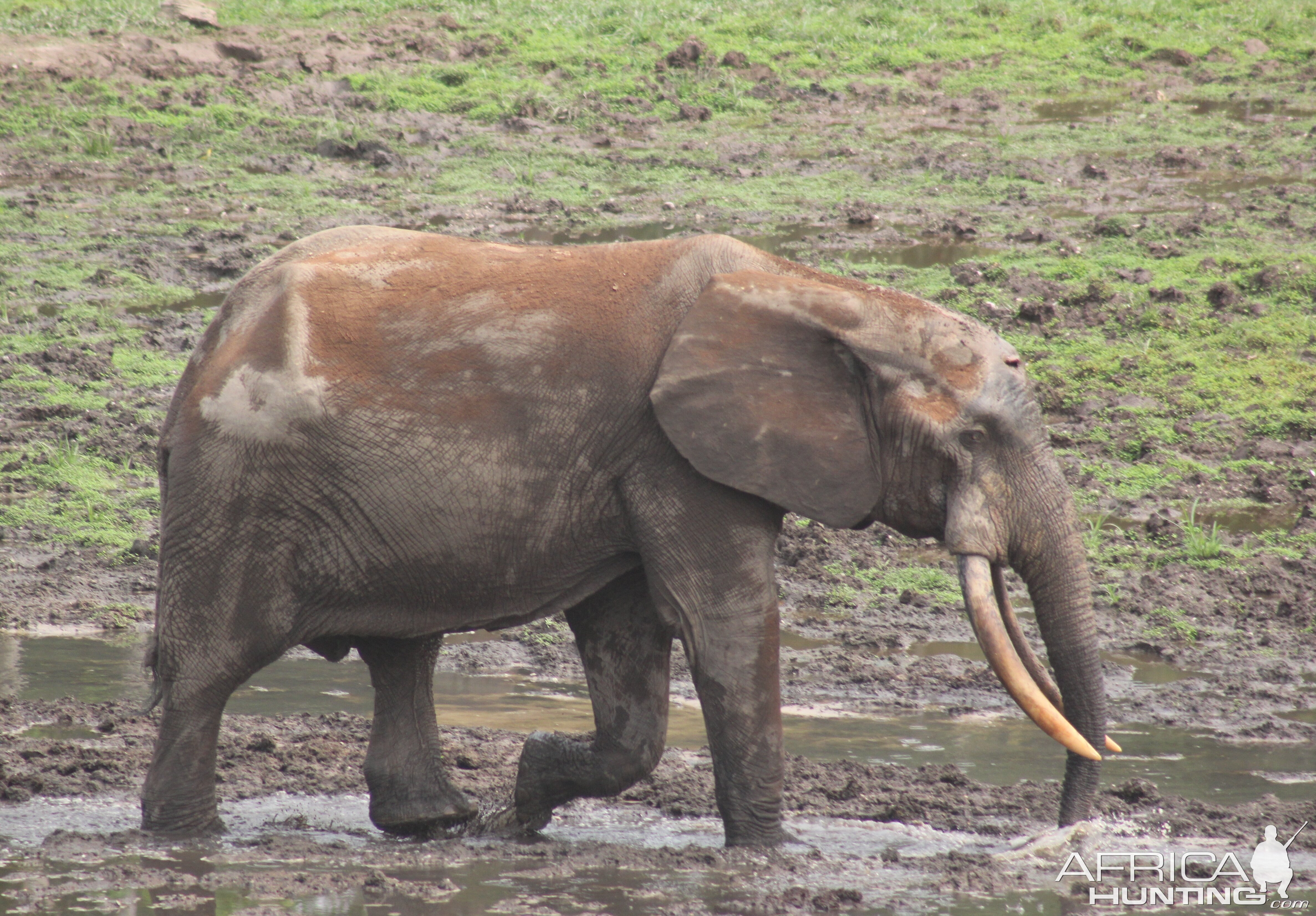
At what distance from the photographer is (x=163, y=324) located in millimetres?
11445

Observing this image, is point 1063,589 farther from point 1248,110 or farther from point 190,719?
point 1248,110

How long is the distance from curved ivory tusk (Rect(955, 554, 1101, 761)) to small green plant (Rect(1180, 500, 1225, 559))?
366 cm

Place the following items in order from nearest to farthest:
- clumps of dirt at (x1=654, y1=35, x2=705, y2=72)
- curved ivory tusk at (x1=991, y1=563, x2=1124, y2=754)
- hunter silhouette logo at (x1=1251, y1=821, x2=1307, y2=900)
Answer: hunter silhouette logo at (x1=1251, y1=821, x2=1307, y2=900)
curved ivory tusk at (x1=991, y1=563, x2=1124, y2=754)
clumps of dirt at (x1=654, y1=35, x2=705, y2=72)

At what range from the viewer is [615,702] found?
5.57 m

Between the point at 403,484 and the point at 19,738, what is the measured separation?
7.29 ft

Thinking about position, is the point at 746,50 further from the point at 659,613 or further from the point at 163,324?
the point at 659,613

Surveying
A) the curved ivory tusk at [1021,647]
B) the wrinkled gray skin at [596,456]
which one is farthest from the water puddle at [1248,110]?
the wrinkled gray skin at [596,456]

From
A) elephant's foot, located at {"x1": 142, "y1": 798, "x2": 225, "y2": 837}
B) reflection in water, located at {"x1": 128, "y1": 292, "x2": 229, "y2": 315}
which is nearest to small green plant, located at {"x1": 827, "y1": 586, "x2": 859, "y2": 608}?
elephant's foot, located at {"x1": 142, "y1": 798, "x2": 225, "y2": 837}

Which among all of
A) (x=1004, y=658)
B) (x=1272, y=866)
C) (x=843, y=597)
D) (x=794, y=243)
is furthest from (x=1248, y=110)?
(x=1004, y=658)

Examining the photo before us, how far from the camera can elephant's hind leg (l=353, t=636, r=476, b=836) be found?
19.1 ft

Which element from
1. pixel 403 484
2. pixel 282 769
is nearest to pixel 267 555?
pixel 403 484

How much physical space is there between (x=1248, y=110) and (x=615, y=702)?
13084mm

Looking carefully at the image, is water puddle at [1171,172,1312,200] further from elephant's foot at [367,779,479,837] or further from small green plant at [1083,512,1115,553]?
elephant's foot at [367,779,479,837]

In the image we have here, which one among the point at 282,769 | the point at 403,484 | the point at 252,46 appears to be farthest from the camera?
the point at 252,46
